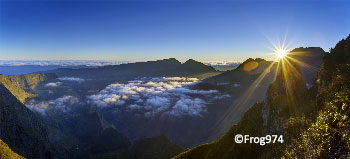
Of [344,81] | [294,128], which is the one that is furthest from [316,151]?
[294,128]

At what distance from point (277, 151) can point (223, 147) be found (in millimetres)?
61256

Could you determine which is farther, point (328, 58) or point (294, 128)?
point (328, 58)

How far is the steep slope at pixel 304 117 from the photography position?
23.0 metres

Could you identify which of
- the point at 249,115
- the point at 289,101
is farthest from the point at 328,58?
the point at 249,115

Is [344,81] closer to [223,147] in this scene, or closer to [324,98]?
[324,98]

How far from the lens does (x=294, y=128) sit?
186 ft

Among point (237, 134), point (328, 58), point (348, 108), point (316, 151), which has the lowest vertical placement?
point (237, 134)

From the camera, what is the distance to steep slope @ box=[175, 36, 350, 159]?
2302 centimetres

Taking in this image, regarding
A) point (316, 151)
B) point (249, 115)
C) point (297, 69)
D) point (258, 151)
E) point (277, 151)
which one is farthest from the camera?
point (249, 115)

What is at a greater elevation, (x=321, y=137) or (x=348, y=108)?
(x=348, y=108)

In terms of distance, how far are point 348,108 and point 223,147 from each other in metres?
89.3

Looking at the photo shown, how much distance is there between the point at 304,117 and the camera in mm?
56312

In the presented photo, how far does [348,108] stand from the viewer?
27.4 meters

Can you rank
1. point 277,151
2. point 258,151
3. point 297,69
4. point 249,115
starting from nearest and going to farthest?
point 277,151 → point 258,151 → point 297,69 → point 249,115
